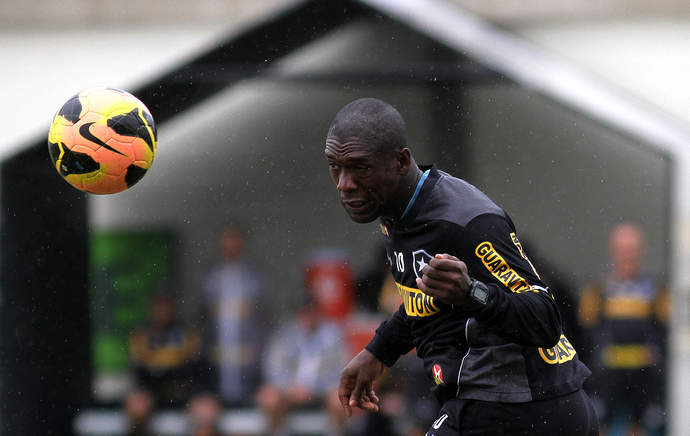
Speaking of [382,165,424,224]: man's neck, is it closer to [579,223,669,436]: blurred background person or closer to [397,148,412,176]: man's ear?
[397,148,412,176]: man's ear

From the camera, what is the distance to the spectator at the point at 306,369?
691cm

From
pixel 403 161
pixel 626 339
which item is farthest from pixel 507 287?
pixel 626 339

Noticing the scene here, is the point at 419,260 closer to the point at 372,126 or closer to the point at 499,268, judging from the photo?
the point at 499,268

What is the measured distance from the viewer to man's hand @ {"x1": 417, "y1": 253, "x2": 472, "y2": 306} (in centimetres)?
222

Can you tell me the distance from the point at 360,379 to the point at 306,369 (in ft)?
13.1

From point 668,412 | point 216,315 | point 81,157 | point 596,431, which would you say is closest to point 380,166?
point 596,431

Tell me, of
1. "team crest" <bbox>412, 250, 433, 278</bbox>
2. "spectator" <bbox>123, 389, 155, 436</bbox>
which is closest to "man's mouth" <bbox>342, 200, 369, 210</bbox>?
"team crest" <bbox>412, 250, 433, 278</bbox>

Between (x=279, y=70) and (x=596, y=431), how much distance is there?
560 centimetres

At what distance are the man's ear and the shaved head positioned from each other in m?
0.02

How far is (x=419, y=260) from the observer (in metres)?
2.57

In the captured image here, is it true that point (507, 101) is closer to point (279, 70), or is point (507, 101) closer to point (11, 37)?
point (279, 70)

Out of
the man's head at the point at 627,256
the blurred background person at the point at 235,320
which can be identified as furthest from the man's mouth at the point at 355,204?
the blurred background person at the point at 235,320

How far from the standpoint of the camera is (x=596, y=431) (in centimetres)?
264

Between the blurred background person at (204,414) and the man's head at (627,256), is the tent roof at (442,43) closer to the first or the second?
the man's head at (627,256)
